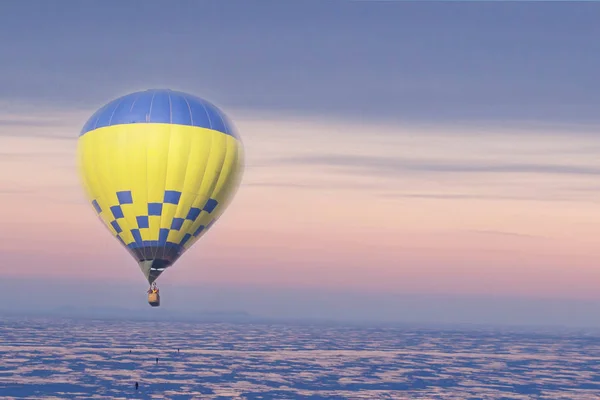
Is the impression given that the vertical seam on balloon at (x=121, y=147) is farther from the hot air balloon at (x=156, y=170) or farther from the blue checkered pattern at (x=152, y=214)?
the blue checkered pattern at (x=152, y=214)

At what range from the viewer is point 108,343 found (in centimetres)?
16988

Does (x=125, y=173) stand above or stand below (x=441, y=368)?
above

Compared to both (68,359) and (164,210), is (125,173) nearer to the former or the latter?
(164,210)

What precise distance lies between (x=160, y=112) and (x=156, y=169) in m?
3.47

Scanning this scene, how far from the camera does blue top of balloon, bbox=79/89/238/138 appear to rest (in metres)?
52.7

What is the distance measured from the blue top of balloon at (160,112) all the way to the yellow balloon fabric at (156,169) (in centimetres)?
6

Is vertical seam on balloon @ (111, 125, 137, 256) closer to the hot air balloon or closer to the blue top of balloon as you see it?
the hot air balloon

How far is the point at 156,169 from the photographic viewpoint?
51969 mm

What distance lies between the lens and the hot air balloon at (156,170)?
5191 centimetres

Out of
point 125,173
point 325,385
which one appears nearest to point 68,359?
point 325,385

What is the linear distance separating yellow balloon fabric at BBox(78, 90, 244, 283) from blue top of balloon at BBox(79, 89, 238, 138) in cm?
6

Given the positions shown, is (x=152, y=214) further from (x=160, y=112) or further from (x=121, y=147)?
(x=160, y=112)

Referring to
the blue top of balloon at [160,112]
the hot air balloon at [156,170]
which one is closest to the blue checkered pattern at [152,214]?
the hot air balloon at [156,170]

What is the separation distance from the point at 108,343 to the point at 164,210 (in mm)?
124227
